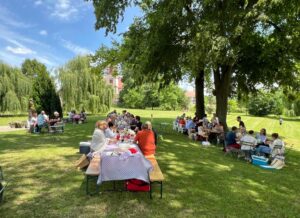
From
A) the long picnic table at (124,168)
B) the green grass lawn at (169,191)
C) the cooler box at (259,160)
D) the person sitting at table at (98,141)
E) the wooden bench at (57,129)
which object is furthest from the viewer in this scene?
the wooden bench at (57,129)

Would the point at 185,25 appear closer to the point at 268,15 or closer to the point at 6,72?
the point at 268,15

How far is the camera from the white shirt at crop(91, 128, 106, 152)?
6820 mm

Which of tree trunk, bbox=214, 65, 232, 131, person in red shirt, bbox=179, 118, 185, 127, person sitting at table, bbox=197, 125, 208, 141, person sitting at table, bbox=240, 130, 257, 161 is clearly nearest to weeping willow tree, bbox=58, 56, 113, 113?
person in red shirt, bbox=179, 118, 185, 127

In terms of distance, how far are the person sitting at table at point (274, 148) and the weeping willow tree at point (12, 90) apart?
81.9ft

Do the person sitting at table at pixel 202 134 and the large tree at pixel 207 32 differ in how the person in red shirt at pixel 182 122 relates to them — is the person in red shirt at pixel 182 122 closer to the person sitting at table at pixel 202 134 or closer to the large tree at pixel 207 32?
the large tree at pixel 207 32

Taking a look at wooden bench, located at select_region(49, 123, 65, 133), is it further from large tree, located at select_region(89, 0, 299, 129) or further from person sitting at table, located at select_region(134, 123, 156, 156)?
person sitting at table, located at select_region(134, 123, 156, 156)

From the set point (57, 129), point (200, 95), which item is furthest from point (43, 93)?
point (200, 95)

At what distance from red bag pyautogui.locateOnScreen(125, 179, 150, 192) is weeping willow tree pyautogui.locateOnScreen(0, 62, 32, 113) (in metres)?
25.7

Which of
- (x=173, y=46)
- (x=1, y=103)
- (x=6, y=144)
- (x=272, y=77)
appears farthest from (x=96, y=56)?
(x=1, y=103)

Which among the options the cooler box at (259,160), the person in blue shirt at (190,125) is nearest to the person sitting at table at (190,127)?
the person in blue shirt at (190,125)

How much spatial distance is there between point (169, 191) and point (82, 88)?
2490 centimetres

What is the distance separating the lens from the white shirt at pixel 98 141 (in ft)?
22.4

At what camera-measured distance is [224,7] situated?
12.3 m

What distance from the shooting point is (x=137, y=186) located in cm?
566
